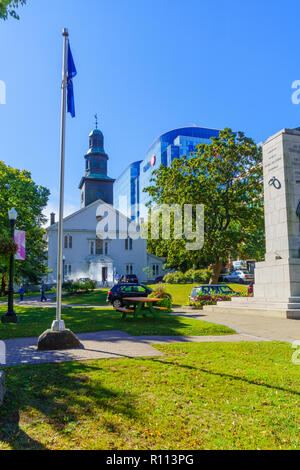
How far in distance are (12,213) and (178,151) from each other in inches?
4077

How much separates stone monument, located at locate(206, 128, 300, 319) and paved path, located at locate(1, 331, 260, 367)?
577 cm

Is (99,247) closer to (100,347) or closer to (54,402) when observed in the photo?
(100,347)

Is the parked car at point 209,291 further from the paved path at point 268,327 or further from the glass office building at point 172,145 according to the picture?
the glass office building at point 172,145

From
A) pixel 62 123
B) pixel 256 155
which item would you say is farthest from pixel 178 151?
pixel 62 123

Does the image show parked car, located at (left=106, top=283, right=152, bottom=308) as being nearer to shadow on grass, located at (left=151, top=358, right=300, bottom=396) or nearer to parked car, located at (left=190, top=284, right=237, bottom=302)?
parked car, located at (left=190, top=284, right=237, bottom=302)

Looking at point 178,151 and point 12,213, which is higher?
point 178,151

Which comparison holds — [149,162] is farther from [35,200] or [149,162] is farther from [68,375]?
[68,375]

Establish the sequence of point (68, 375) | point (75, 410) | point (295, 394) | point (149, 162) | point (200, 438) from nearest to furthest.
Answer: point (200, 438)
point (75, 410)
point (295, 394)
point (68, 375)
point (149, 162)

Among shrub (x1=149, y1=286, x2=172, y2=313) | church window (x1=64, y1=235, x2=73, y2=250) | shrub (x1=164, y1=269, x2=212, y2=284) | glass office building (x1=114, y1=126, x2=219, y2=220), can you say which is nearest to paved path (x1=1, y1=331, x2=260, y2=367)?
shrub (x1=149, y1=286, x2=172, y2=313)

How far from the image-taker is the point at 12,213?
1366 cm

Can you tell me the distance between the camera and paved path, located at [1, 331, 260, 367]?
6.94 metres

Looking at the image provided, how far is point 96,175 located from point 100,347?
57.1 m

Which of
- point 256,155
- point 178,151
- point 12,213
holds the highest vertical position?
point 178,151

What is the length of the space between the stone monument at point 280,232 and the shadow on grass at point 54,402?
35.6ft
